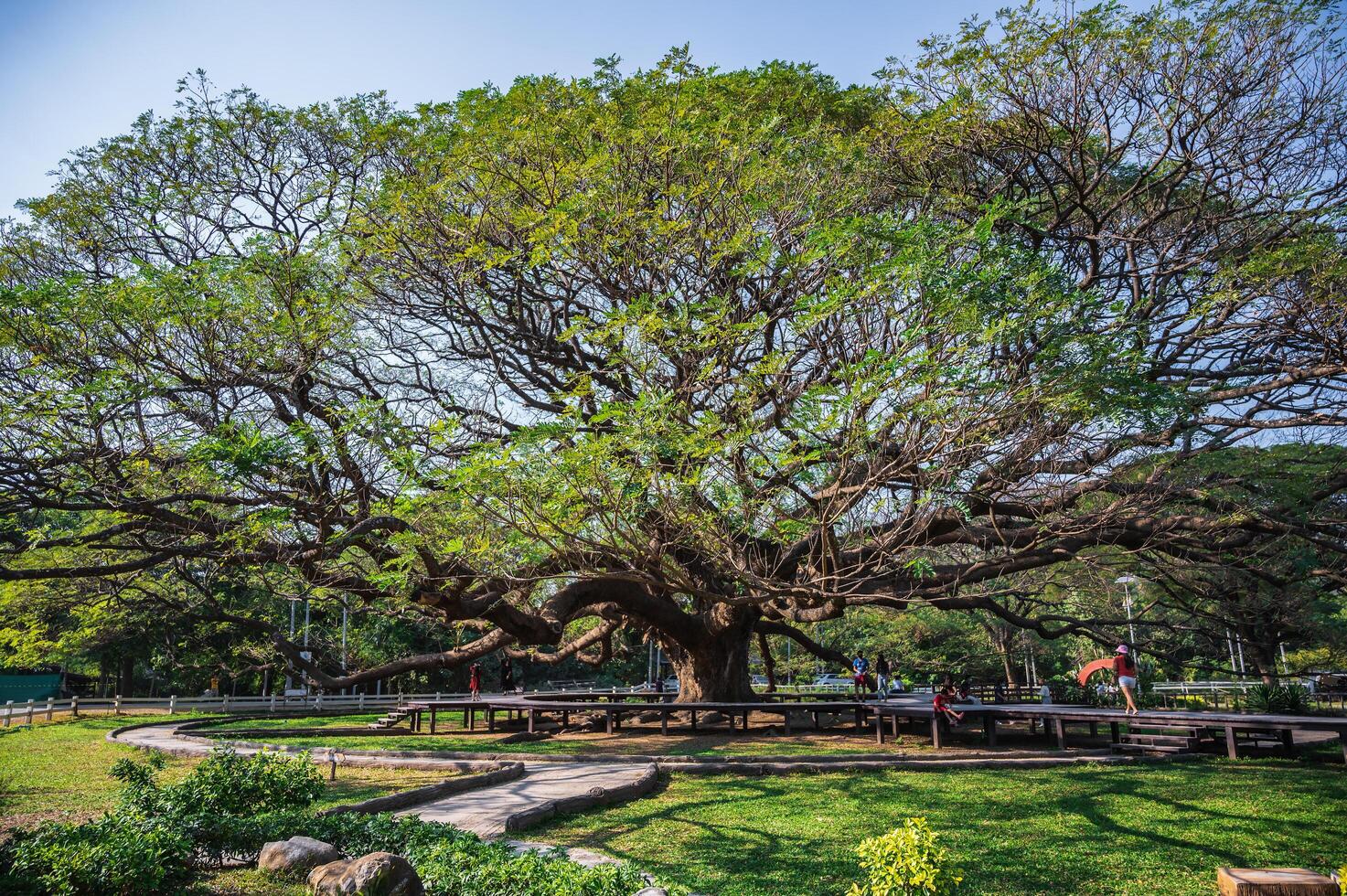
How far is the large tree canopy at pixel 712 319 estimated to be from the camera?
851cm

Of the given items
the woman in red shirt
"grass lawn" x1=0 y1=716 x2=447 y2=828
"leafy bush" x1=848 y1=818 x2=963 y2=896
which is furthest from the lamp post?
"leafy bush" x1=848 y1=818 x2=963 y2=896

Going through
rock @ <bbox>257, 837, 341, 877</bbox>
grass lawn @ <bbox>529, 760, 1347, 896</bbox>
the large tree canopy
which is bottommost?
grass lawn @ <bbox>529, 760, 1347, 896</bbox>

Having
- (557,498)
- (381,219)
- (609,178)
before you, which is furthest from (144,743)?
(609,178)

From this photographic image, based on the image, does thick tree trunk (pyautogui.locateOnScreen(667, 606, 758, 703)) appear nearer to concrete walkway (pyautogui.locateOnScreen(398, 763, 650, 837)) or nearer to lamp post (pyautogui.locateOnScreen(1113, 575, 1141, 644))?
concrete walkway (pyautogui.locateOnScreen(398, 763, 650, 837))

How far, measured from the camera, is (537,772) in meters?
11.2

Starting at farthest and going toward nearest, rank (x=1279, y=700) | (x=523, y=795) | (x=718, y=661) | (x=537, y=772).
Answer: (x=718, y=661) → (x=1279, y=700) → (x=537, y=772) → (x=523, y=795)

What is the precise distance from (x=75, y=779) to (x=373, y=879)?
28.1 ft

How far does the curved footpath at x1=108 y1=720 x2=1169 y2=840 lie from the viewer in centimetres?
818

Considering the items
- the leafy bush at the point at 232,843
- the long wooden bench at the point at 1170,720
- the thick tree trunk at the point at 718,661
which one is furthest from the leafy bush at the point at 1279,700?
the leafy bush at the point at 232,843

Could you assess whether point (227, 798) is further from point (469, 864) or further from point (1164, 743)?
point (1164, 743)

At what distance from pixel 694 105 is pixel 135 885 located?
395 inches

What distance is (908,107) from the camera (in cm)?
1170

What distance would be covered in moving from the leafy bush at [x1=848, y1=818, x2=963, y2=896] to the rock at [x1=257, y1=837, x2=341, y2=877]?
4.01 metres

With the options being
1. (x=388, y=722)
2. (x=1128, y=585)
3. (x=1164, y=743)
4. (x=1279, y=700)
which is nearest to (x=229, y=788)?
(x=1164, y=743)
